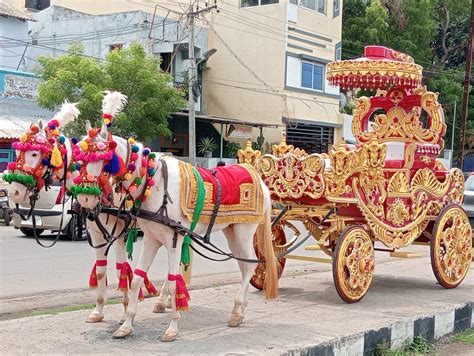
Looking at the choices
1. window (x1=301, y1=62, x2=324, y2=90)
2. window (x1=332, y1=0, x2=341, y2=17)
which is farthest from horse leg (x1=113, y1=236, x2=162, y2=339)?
window (x1=332, y1=0, x2=341, y2=17)

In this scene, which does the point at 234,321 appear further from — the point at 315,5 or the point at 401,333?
the point at 315,5

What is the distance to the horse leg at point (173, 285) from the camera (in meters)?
5.58

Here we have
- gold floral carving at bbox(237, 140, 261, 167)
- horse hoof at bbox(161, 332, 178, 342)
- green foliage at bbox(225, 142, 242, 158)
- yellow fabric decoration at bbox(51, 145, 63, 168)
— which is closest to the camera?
yellow fabric decoration at bbox(51, 145, 63, 168)

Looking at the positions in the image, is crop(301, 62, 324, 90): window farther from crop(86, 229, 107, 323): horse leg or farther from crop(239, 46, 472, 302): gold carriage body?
crop(86, 229, 107, 323): horse leg

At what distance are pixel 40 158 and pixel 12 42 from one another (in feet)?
77.0

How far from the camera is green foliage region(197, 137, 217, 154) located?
26.9 m

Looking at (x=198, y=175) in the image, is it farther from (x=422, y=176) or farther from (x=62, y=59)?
(x=62, y=59)

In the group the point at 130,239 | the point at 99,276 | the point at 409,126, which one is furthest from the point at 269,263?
the point at 409,126

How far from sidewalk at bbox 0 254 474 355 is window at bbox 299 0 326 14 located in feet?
73.7

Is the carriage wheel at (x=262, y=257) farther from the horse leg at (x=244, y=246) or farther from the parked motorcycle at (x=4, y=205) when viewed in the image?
the parked motorcycle at (x=4, y=205)

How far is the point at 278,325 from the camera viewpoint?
20.8 ft

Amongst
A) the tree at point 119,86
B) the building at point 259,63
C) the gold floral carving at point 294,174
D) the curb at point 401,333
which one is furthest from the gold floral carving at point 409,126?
the building at point 259,63

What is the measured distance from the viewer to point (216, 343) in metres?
5.56

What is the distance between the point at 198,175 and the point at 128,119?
15.2 metres
